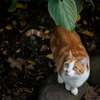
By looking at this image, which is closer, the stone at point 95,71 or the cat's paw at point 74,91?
the cat's paw at point 74,91

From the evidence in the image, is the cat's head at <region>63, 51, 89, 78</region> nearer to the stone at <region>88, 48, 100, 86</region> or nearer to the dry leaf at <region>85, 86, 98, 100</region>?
the dry leaf at <region>85, 86, 98, 100</region>

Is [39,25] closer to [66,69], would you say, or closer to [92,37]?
[92,37]

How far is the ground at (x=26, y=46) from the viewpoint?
1953mm

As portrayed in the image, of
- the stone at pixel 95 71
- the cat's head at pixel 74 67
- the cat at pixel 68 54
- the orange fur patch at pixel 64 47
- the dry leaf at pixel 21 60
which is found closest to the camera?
the cat's head at pixel 74 67

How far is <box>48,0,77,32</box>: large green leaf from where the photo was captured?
1151 mm

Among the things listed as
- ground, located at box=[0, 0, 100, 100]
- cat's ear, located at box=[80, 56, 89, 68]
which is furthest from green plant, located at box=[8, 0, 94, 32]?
ground, located at box=[0, 0, 100, 100]

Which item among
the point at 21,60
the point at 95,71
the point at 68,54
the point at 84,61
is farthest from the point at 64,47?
the point at 21,60

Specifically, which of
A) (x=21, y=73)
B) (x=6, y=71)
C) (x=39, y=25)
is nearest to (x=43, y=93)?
(x=21, y=73)

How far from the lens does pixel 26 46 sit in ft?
7.47

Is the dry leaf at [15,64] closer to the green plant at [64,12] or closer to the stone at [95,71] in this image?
the stone at [95,71]

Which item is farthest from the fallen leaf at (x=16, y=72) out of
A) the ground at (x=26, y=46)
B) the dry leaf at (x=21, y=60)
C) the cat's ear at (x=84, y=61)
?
the cat's ear at (x=84, y=61)

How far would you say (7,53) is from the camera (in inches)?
86.7

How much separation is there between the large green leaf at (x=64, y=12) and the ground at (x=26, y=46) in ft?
3.48

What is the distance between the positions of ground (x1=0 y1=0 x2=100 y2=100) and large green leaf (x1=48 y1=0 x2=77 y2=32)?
3.48 ft
